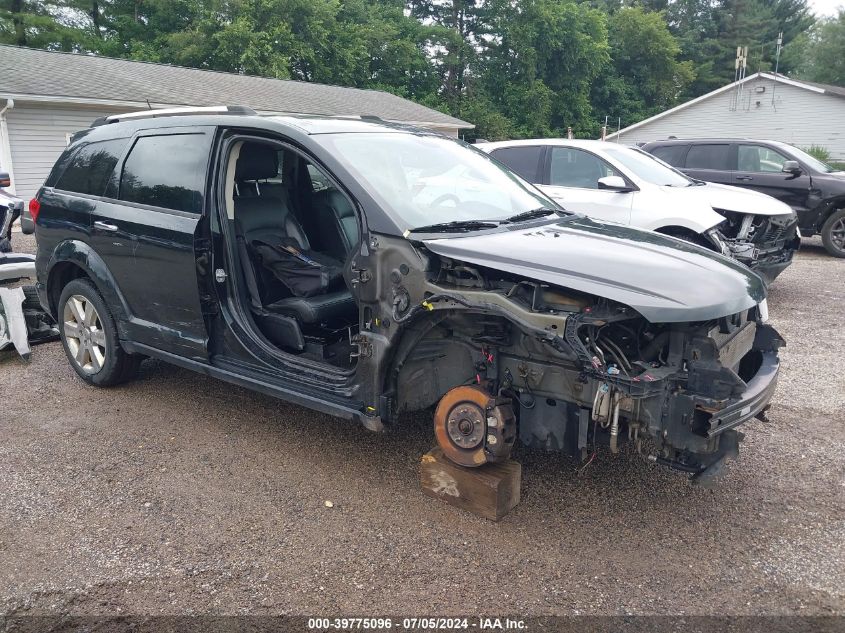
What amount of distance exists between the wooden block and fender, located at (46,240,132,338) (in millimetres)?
2407

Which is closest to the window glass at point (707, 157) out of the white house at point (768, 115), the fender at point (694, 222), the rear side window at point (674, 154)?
the rear side window at point (674, 154)

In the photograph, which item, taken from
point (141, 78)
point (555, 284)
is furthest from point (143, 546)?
point (141, 78)

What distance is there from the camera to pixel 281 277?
4.39m

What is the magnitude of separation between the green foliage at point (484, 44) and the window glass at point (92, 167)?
2626 centimetres

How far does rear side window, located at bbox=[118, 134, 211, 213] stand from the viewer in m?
4.15

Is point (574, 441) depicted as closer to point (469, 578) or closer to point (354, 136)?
point (469, 578)

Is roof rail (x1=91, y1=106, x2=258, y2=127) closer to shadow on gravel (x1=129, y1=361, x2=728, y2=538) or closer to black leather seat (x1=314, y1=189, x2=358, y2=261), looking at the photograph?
black leather seat (x1=314, y1=189, x2=358, y2=261)

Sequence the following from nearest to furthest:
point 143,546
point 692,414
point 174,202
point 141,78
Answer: point 692,414 < point 143,546 < point 174,202 < point 141,78

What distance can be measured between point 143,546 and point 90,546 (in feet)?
0.80

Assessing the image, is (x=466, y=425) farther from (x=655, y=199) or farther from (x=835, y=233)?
(x=835, y=233)

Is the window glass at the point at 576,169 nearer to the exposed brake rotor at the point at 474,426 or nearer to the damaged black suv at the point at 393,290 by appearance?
the damaged black suv at the point at 393,290

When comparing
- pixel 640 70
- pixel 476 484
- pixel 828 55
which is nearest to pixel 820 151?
pixel 640 70

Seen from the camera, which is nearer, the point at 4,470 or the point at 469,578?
the point at 469,578

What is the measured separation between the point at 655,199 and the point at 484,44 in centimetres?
3809
